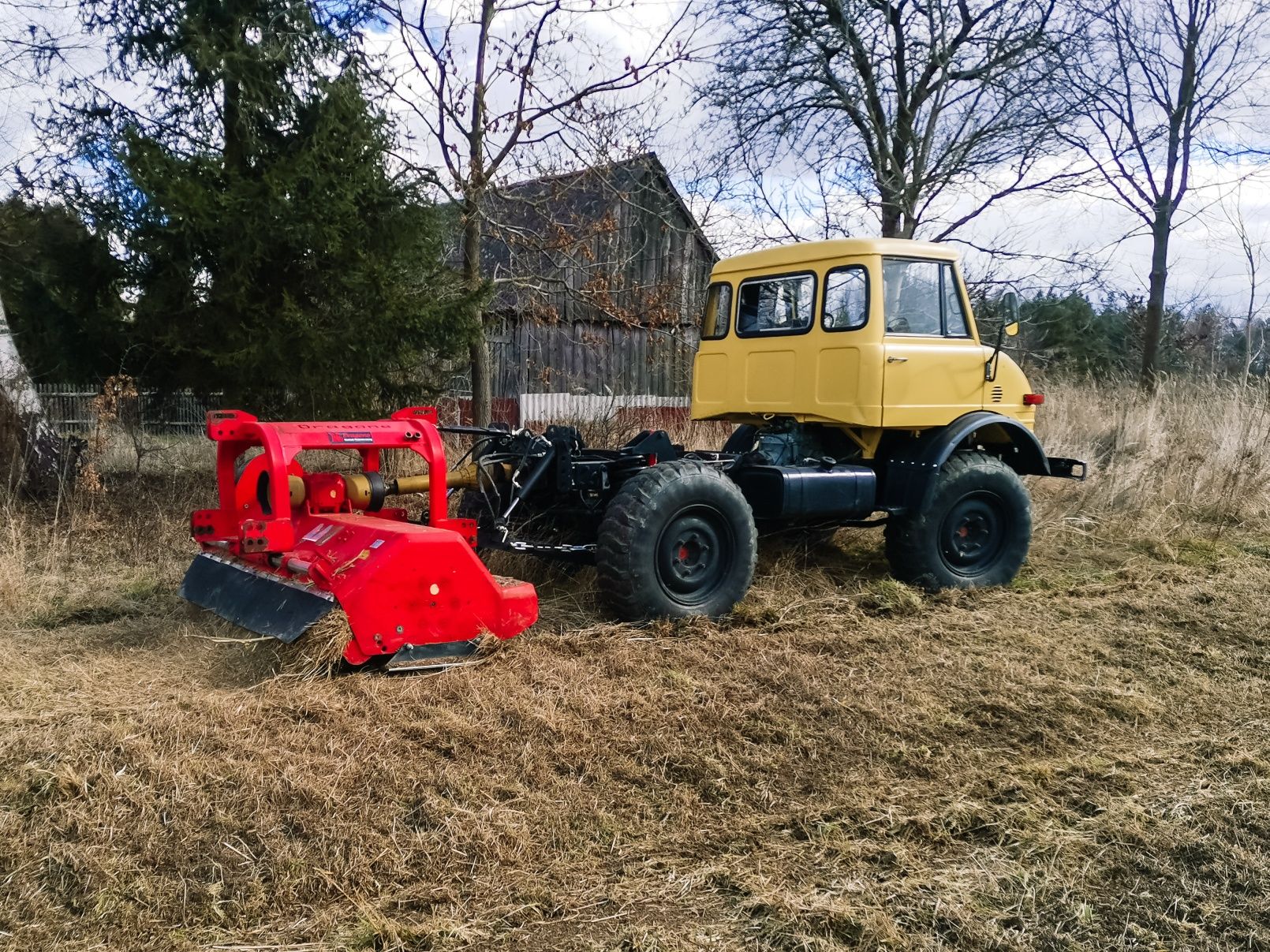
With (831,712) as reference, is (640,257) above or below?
above

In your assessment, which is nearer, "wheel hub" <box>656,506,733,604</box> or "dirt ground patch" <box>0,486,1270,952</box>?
"dirt ground patch" <box>0,486,1270,952</box>

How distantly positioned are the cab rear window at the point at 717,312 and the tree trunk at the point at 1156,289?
12392 millimetres

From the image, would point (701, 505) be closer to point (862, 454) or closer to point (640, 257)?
point (862, 454)

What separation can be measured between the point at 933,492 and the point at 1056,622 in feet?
3.79

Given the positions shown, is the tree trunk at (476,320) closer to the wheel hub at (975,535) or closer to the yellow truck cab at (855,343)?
the yellow truck cab at (855,343)

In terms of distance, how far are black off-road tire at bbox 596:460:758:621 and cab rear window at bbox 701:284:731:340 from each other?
69.7 inches

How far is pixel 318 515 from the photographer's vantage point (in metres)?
5.45

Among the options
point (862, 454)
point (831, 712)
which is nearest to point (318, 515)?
point (831, 712)

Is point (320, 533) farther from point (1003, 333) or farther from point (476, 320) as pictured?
point (476, 320)

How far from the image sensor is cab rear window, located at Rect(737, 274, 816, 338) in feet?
23.4

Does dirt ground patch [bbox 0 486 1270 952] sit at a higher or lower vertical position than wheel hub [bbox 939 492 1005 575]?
lower

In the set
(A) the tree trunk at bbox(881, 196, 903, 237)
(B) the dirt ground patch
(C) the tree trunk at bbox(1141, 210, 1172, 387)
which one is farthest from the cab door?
(C) the tree trunk at bbox(1141, 210, 1172, 387)

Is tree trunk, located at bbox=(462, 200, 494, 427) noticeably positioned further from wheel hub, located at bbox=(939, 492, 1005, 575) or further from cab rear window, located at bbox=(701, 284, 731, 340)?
wheel hub, located at bbox=(939, 492, 1005, 575)

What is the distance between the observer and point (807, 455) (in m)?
7.23
